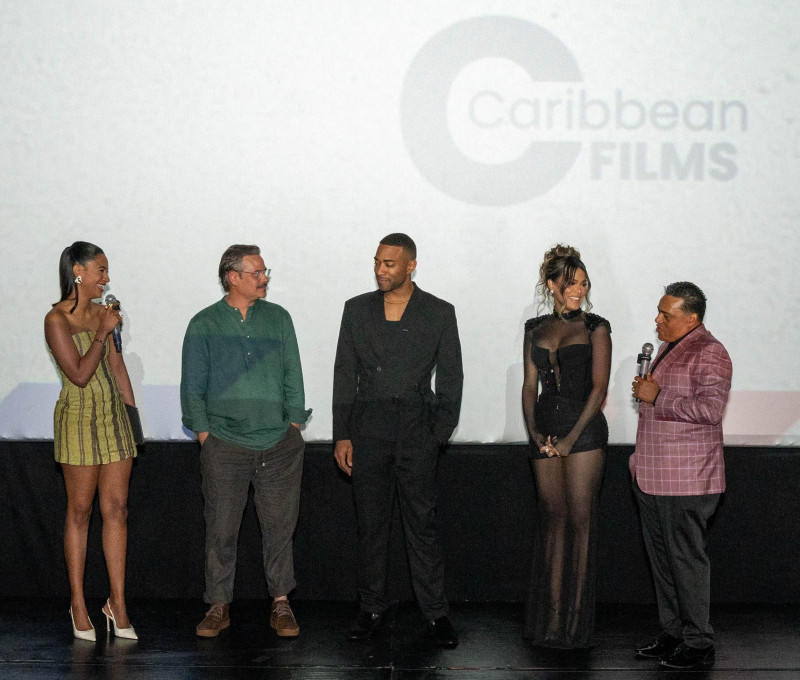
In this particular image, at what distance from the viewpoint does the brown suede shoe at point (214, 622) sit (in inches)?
162

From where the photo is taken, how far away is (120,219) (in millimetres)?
4637

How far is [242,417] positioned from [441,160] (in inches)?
62.3

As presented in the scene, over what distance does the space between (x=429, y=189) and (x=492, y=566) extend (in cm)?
189

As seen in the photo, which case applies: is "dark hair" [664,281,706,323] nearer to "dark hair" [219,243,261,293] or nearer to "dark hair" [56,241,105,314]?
"dark hair" [219,243,261,293]

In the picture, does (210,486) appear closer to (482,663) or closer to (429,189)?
(482,663)

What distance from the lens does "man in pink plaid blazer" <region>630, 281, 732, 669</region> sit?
3.66 meters

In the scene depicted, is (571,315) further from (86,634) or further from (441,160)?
(86,634)

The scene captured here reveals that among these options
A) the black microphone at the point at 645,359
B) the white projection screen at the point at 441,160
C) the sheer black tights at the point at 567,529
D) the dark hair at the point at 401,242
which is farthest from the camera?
the white projection screen at the point at 441,160

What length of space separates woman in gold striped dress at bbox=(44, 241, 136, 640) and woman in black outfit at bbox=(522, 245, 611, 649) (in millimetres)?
1744

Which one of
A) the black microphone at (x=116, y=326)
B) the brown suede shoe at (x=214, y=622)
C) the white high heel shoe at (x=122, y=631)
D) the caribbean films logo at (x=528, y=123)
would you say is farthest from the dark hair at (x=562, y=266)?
the white high heel shoe at (x=122, y=631)

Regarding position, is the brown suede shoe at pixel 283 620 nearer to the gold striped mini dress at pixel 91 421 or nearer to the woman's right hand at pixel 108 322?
the gold striped mini dress at pixel 91 421

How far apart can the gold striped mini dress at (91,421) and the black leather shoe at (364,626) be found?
1222 mm

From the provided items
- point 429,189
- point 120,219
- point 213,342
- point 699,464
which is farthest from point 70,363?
point 699,464

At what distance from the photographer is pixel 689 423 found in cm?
369
